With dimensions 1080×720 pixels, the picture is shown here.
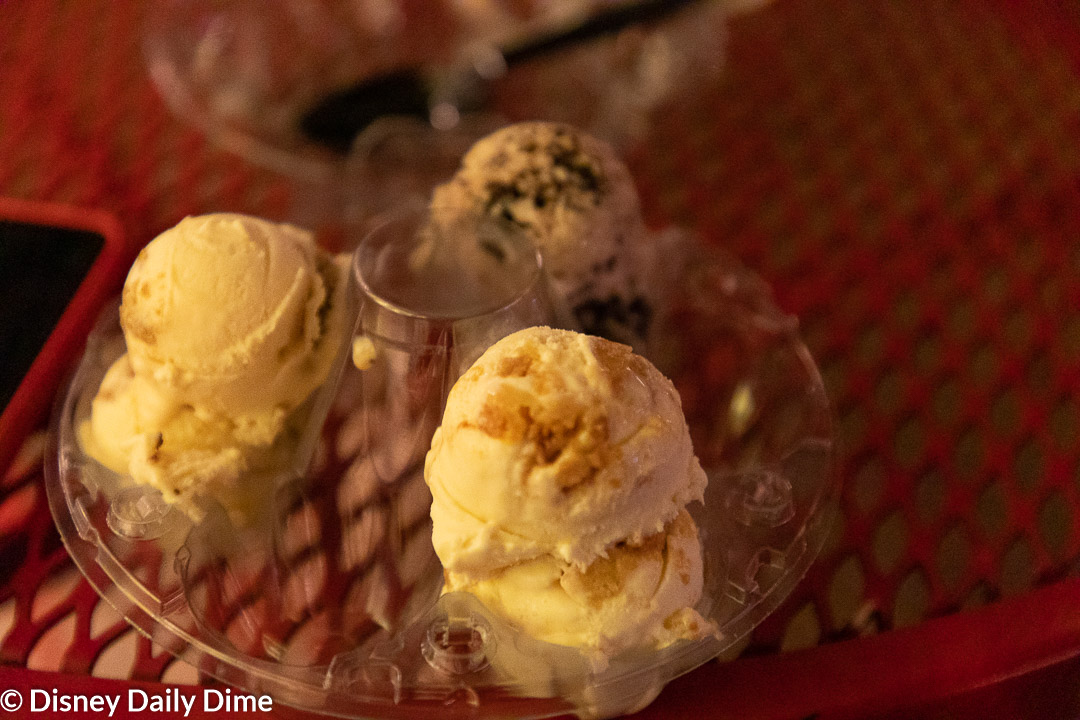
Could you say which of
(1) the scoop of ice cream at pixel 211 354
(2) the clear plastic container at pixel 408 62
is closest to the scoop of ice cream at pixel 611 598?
(1) the scoop of ice cream at pixel 211 354

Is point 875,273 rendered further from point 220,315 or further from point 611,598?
point 220,315

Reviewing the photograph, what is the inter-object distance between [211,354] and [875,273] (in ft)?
2.44

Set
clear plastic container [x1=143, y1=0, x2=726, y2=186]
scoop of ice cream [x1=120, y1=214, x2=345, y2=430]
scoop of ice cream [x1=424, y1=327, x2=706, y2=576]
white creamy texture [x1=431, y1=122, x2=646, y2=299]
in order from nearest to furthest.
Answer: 1. scoop of ice cream [x1=424, y1=327, x2=706, y2=576]
2. scoop of ice cream [x1=120, y1=214, x2=345, y2=430]
3. white creamy texture [x1=431, y1=122, x2=646, y2=299]
4. clear plastic container [x1=143, y1=0, x2=726, y2=186]

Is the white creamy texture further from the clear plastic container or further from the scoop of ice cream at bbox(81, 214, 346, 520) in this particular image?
the clear plastic container

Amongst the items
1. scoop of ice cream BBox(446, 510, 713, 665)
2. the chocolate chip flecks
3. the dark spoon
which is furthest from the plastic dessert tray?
the dark spoon

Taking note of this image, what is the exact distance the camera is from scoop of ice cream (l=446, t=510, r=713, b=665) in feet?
1.53

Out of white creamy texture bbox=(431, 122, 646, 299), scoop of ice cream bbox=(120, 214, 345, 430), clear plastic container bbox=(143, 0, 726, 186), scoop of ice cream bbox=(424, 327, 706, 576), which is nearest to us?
scoop of ice cream bbox=(424, 327, 706, 576)

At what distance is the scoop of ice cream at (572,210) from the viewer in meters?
0.69

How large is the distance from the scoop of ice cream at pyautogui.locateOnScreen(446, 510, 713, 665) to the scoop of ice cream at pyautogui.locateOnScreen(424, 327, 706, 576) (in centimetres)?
1

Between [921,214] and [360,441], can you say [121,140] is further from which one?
[921,214]

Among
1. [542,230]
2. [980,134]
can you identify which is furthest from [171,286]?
[980,134]

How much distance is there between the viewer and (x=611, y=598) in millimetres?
468

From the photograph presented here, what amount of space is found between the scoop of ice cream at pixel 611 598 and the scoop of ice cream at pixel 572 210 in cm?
27

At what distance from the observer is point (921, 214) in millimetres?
976
